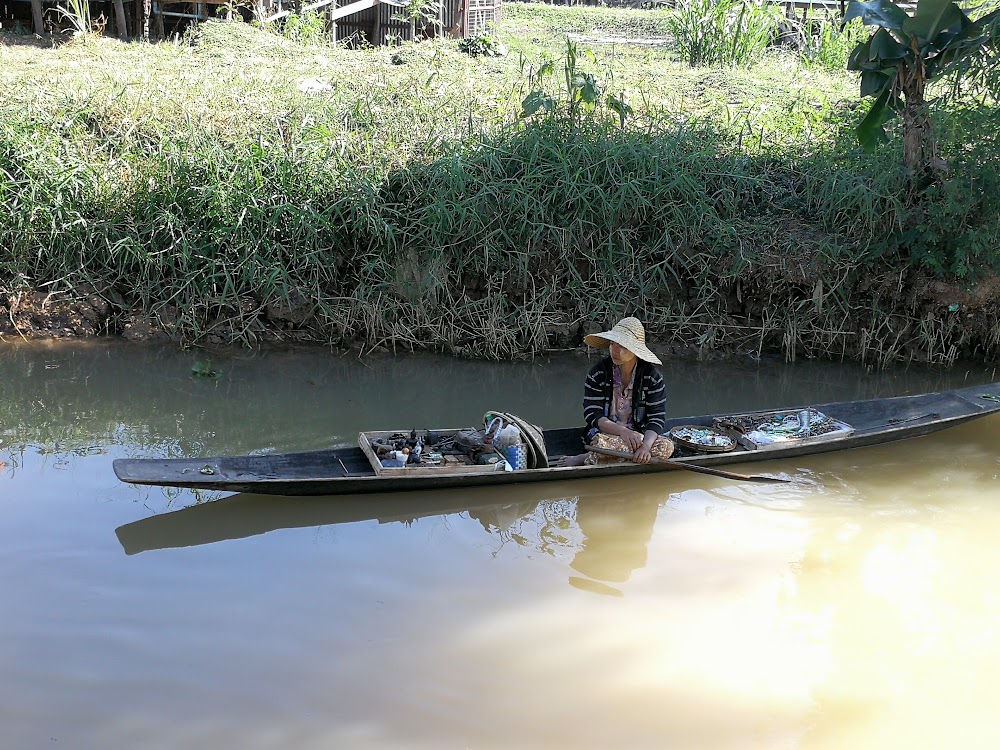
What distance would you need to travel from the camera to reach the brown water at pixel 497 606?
9.92 feet

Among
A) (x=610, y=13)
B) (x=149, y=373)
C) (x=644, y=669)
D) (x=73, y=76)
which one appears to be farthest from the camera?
(x=610, y=13)

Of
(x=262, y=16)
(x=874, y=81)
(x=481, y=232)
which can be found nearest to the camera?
(x=874, y=81)

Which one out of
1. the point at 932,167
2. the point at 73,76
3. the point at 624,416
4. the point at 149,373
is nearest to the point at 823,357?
the point at 932,167

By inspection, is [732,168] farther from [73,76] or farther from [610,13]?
[610,13]

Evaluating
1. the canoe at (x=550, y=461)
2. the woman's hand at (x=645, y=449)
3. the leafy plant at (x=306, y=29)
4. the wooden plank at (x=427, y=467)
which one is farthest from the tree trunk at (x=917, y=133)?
the leafy plant at (x=306, y=29)

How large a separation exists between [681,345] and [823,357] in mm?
1102

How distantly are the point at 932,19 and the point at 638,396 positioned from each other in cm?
375

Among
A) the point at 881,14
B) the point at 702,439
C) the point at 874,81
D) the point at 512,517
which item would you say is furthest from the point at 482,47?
the point at 512,517

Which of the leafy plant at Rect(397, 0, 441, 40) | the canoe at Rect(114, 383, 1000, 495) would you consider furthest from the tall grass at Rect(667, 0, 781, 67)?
the canoe at Rect(114, 383, 1000, 495)

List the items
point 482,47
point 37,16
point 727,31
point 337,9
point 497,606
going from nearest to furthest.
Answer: point 497,606 → point 37,16 → point 482,47 → point 727,31 → point 337,9

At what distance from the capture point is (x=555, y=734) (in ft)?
9.75

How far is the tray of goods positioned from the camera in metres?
4.98

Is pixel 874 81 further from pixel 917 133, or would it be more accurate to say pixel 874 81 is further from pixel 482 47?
pixel 482 47

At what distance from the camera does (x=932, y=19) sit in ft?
21.0
